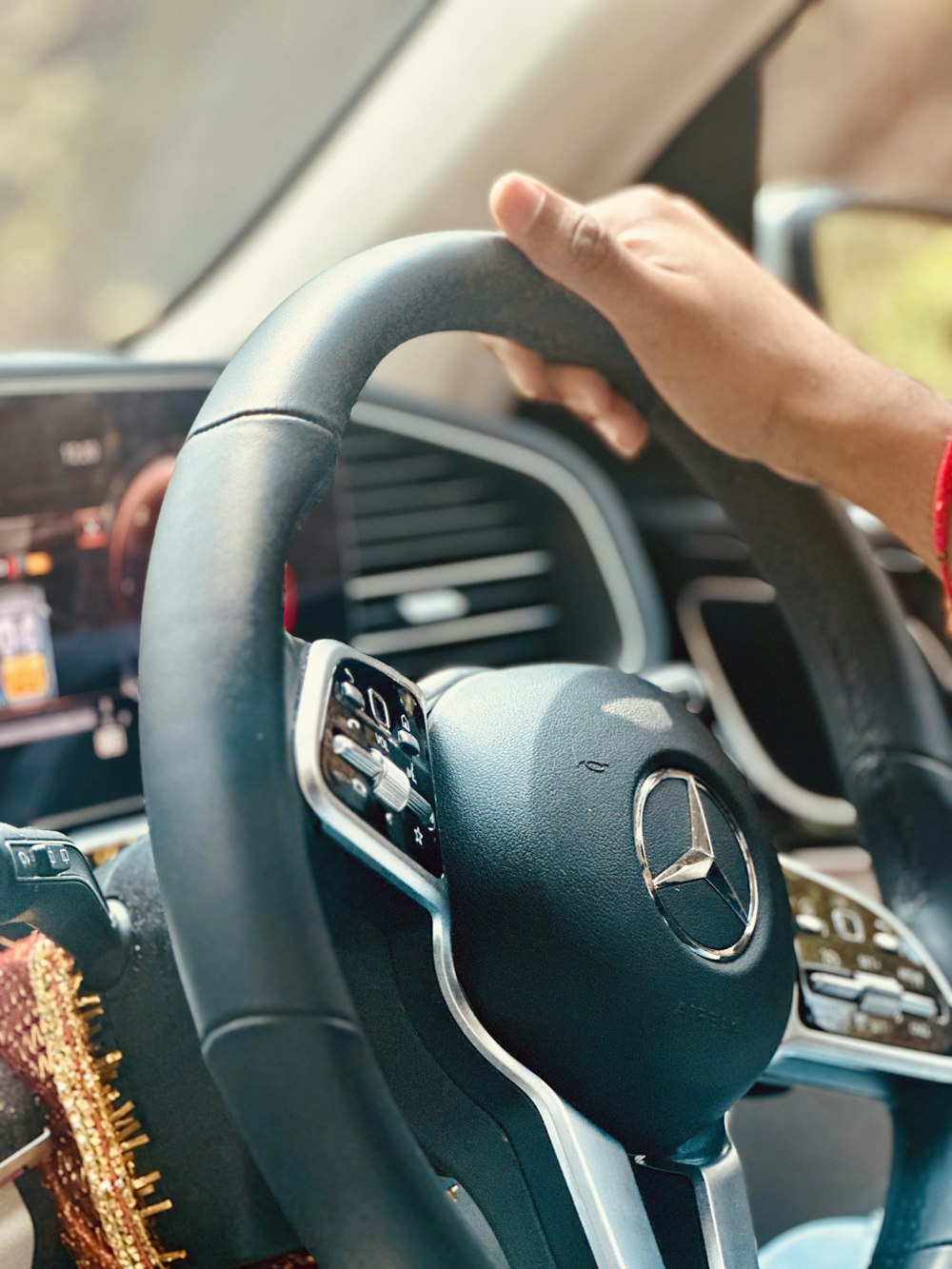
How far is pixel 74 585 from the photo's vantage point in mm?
1028

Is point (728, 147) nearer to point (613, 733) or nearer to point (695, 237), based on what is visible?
point (695, 237)

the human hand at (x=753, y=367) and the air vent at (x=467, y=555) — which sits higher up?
the human hand at (x=753, y=367)

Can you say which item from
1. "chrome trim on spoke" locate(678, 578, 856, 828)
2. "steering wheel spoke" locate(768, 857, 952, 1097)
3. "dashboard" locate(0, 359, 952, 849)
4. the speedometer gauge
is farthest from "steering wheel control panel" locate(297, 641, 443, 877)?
"chrome trim on spoke" locate(678, 578, 856, 828)

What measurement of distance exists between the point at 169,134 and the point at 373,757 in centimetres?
141

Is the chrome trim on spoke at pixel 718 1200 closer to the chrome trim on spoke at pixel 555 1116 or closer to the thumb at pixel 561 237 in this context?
the chrome trim on spoke at pixel 555 1116

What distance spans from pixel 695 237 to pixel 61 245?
1.20m

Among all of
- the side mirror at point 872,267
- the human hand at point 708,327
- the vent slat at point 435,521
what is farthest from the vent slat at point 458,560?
the human hand at point 708,327

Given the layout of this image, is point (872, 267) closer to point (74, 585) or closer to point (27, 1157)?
point (74, 585)

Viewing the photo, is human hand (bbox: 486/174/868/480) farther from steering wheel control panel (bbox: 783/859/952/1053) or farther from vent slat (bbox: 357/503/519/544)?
vent slat (bbox: 357/503/519/544)

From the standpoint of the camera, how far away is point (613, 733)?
492 millimetres

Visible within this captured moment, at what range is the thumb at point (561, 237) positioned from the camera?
53cm

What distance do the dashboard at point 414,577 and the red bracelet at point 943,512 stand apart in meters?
0.48

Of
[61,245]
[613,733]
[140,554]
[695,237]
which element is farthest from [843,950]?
[61,245]

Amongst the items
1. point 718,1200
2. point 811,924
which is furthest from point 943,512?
point 718,1200
